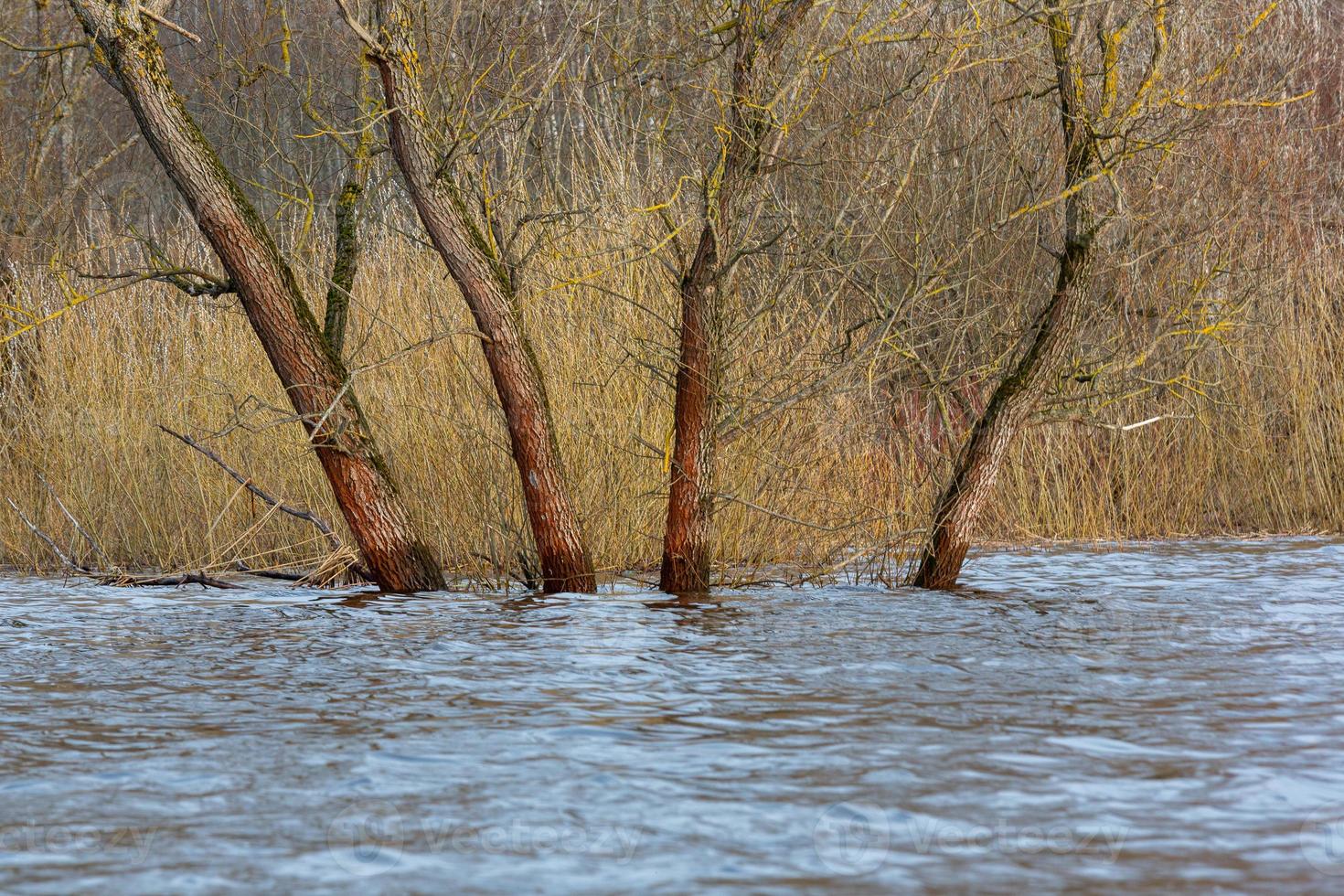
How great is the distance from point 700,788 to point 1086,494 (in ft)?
21.8

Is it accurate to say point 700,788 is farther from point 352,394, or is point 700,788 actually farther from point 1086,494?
point 1086,494

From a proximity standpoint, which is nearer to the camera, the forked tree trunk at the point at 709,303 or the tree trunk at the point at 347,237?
the forked tree trunk at the point at 709,303

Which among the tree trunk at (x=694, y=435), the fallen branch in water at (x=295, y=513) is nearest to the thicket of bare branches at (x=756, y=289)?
the tree trunk at (x=694, y=435)

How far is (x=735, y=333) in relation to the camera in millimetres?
7395

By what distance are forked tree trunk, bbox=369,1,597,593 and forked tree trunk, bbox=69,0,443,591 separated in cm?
64

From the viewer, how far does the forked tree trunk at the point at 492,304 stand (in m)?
7.03

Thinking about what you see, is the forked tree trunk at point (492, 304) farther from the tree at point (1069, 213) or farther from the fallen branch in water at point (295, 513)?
the tree at point (1069, 213)

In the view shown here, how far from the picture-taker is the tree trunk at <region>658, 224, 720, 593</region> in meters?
7.14

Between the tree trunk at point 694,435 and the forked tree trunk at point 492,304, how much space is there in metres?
0.46

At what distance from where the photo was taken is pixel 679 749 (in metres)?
4.30

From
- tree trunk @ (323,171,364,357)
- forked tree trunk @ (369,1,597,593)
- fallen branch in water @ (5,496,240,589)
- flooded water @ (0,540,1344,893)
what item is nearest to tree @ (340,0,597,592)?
forked tree trunk @ (369,1,597,593)

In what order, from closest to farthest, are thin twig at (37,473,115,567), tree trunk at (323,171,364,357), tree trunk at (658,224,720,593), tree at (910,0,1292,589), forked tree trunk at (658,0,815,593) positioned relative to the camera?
1. forked tree trunk at (658,0,815,593)
2. tree at (910,0,1292,589)
3. tree trunk at (658,224,720,593)
4. tree trunk at (323,171,364,357)
5. thin twig at (37,473,115,567)

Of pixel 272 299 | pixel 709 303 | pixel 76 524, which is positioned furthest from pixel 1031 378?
pixel 76 524

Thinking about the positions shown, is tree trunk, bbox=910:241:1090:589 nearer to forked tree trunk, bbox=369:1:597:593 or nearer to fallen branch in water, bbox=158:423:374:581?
forked tree trunk, bbox=369:1:597:593
